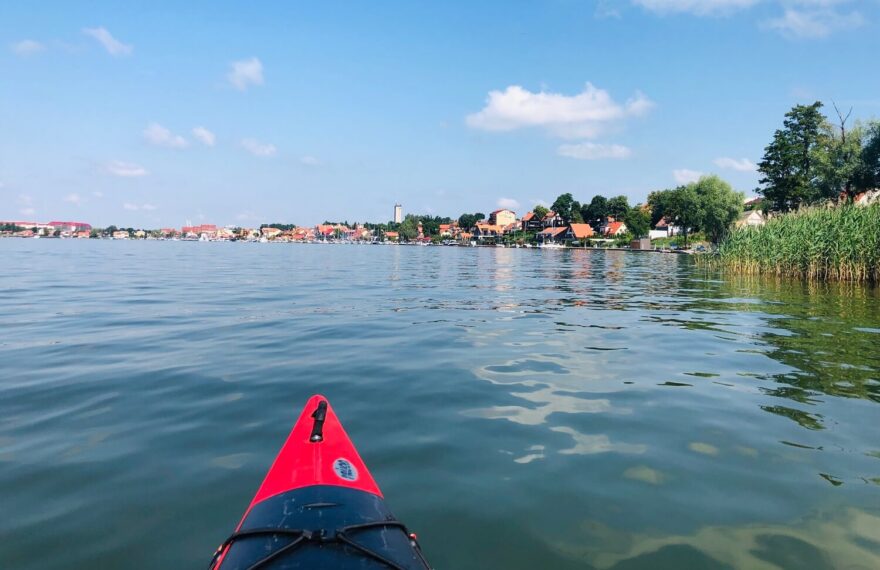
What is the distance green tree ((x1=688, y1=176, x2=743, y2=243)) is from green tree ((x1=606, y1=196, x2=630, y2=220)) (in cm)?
5671

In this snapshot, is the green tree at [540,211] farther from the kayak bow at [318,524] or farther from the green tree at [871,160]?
the kayak bow at [318,524]

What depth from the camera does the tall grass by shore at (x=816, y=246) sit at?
68.1 feet

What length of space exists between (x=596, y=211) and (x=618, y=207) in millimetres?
8005

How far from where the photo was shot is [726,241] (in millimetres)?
29234

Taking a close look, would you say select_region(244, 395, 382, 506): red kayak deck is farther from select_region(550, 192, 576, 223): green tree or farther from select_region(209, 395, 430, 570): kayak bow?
select_region(550, 192, 576, 223): green tree

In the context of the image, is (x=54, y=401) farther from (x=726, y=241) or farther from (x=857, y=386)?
(x=726, y=241)

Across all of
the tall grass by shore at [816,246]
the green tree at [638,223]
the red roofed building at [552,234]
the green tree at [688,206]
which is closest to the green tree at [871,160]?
the green tree at [688,206]

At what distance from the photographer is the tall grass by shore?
2075 centimetres

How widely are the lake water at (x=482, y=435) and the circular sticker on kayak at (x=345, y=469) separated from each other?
74 centimetres

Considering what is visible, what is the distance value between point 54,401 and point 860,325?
1614cm

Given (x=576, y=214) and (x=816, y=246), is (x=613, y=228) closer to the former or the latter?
(x=576, y=214)

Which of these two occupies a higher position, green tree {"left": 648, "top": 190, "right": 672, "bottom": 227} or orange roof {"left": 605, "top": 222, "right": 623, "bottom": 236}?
green tree {"left": 648, "top": 190, "right": 672, "bottom": 227}

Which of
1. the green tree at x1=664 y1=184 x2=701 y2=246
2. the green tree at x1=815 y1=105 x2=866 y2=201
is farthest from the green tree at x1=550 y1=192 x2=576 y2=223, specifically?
the green tree at x1=815 y1=105 x2=866 y2=201

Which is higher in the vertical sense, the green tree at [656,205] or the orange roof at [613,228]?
the green tree at [656,205]
